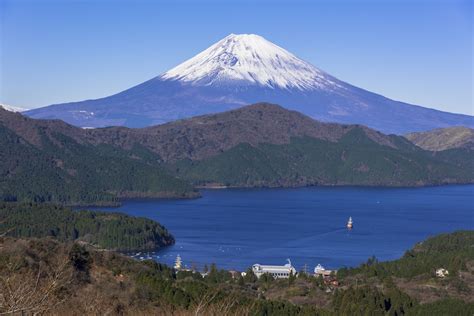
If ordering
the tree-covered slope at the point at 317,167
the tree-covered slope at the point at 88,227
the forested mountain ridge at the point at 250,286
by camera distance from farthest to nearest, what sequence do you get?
the tree-covered slope at the point at 317,167 < the tree-covered slope at the point at 88,227 < the forested mountain ridge at the point at 250,286

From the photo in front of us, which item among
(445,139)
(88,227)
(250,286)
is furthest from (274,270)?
(445,139)

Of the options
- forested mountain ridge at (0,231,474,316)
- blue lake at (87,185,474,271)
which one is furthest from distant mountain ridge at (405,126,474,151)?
forested mountain ridge at (0,231,474,316)

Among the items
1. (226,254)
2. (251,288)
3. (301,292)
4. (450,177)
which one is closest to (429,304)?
(301,292)

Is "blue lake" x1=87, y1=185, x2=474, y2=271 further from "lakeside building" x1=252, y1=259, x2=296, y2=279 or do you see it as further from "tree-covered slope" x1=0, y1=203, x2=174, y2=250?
"lakeside building" x1=252, y1=259, x2=296, y2=279

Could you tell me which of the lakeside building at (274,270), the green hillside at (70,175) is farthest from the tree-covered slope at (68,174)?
the lakeside building at (274,270)

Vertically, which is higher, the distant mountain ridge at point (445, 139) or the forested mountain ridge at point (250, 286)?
the distant mountain ridge at point (445, 139)

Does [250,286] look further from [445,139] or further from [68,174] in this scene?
[445,139]

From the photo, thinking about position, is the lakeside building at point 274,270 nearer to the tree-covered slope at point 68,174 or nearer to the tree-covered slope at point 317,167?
the tree-covered slope at point 68,174
